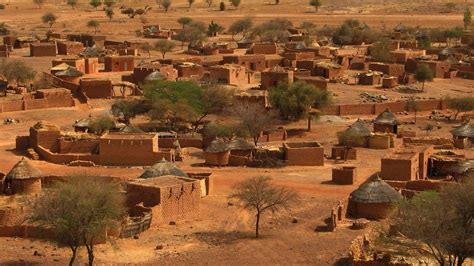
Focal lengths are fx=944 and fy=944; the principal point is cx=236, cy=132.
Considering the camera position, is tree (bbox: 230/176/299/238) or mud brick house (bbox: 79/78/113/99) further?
mud brick house (bbox: 79/78/113/99)

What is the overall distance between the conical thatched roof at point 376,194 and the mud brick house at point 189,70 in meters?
32.2

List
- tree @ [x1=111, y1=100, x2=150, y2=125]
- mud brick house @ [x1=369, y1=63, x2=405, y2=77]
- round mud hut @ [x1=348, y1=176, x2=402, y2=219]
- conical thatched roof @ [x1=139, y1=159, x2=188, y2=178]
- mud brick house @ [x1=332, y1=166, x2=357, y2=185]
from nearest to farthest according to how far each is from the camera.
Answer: round mud hut @ [x1=348, y1=176, x2=402, y2=219] → conical thatched roof @ [x1=139, y1=159, x2=188, y2=178] → mud brick house @ [x1=332, y1=166, x2=357, y2=185] → tree @ [x1=111, y1=100, x2=150, y2=125] → mud brick house @ [x1=369, y1=63, x2=405, y2=77]

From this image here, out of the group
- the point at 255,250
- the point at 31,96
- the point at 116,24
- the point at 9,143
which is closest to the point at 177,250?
the point at 255,250

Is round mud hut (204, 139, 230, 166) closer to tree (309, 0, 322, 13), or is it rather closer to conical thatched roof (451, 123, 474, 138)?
conical thatched roof (451, 123, 474, 138)

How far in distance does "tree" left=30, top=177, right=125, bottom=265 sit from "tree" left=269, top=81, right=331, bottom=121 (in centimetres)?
2314

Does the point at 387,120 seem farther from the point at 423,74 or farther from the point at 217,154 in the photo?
the point at 423,74

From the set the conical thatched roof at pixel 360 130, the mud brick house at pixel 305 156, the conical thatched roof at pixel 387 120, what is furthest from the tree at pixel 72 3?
the mud brick house at pixel 305 156

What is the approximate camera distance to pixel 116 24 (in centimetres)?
10138

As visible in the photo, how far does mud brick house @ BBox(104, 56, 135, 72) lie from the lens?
6419cm

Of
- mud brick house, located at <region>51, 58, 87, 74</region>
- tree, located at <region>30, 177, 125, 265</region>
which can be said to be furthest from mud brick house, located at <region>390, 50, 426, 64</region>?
tree, located at <region>30, 177, 125, 265</region>

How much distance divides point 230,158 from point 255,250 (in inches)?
517

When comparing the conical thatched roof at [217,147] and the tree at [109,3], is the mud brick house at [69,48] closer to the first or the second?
the conical thatched roof at [217,147]

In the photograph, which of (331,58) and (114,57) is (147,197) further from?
(331,58)

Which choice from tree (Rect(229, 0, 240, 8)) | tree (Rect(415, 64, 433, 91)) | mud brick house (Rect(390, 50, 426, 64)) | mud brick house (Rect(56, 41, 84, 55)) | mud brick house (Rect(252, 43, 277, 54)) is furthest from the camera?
tree (Rect(229, 0, 240, 8))
